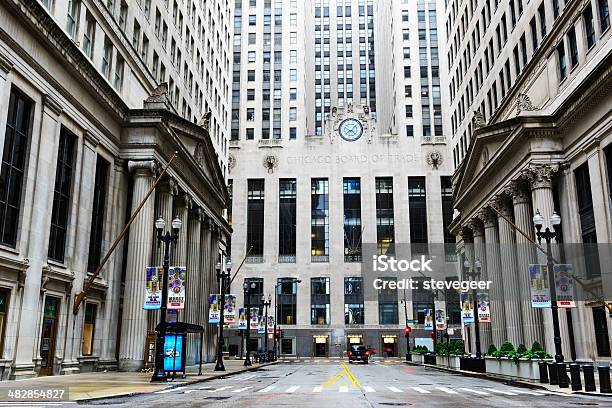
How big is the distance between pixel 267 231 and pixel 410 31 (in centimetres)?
4298

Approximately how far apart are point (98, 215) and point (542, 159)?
29.6 metres

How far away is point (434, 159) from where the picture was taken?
9781 cm

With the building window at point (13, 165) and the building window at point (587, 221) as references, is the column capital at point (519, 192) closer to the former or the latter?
the building window at point (587, 221)

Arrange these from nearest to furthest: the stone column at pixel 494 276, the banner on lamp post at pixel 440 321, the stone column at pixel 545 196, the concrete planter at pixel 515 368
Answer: the concrete planter at pixel 515 368, the stone column at pixel 545 196, the stone column at pixel 494 276, the banner on lamp post at pixel 440 321

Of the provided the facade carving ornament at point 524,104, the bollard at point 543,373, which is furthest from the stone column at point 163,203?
the facade carving ornament at point 524,104

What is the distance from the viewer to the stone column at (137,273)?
35.0 metres

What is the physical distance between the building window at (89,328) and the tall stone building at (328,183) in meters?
59.1

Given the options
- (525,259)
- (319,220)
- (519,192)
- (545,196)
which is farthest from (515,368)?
(319,220)

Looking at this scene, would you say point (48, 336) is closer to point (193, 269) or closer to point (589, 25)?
point (193, 269)

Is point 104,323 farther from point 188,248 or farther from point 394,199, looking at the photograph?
point 394,199

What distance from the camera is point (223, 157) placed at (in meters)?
74.2

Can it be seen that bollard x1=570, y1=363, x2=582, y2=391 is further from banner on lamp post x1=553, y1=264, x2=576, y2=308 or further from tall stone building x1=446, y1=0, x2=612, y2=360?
tall stone building x1=446, y1=0, x2=612, y2=360

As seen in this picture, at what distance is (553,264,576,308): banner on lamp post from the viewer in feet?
86.3

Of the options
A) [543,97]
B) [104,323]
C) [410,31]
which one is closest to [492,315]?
[543,97]
